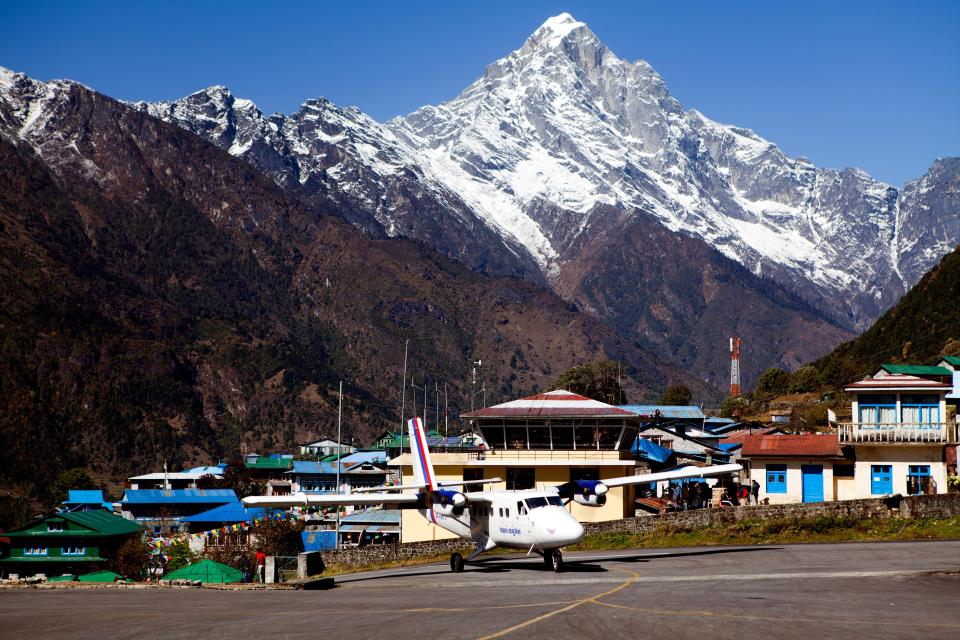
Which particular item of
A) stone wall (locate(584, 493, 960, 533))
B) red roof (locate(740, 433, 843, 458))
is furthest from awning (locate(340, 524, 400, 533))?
stone wall (locate(584, 493, 960, 533))

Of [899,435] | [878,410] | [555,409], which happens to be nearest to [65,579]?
[555,409]

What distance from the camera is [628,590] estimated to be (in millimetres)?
37500

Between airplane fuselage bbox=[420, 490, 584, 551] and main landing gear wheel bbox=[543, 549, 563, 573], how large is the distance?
0.61 m

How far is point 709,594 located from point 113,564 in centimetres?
7750

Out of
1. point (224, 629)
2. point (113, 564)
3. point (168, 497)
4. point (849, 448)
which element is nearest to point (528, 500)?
point (224, 629)

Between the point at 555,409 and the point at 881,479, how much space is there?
812 inches

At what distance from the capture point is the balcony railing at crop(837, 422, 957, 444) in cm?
6550

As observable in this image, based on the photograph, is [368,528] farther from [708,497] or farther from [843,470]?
[843,470]

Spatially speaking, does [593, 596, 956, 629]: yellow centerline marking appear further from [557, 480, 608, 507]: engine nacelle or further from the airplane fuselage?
[557, 480, 608, 507]: engine nacelle

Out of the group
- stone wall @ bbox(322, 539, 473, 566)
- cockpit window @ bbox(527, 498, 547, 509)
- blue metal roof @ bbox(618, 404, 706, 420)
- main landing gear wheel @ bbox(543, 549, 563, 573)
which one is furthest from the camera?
blue metal roof @ bbox(618, 404, 706, 420)

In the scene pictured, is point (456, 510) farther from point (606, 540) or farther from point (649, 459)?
point (649, 459)

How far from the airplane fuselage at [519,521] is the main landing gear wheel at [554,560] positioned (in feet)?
2.01

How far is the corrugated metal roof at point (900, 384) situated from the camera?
66.8m

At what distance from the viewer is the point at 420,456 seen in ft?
185
